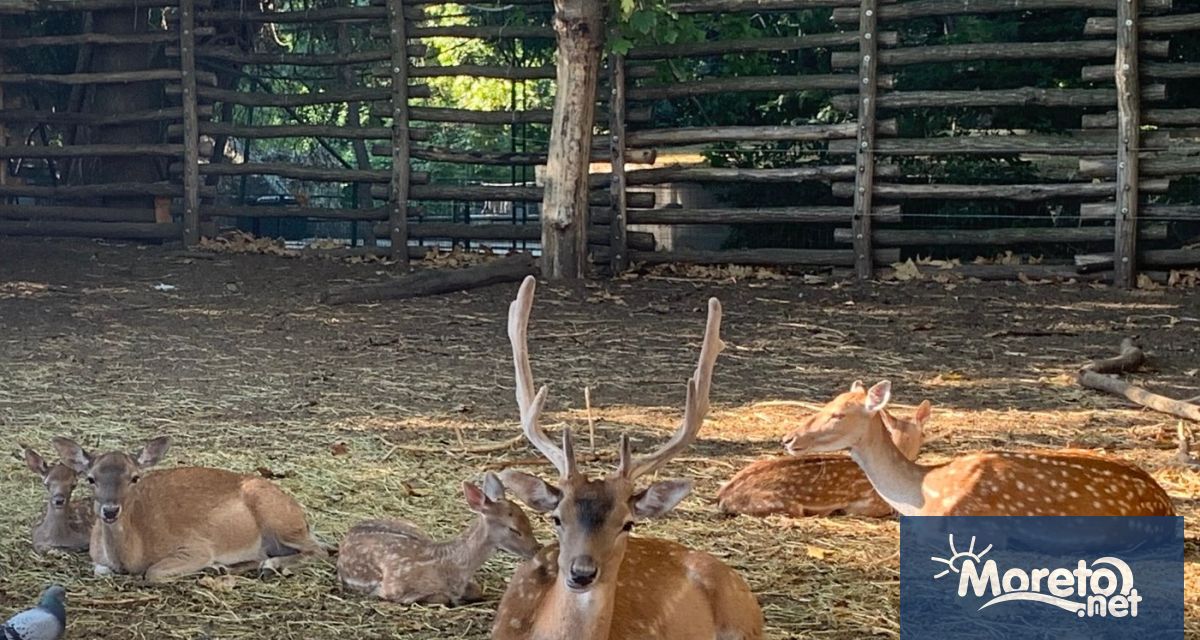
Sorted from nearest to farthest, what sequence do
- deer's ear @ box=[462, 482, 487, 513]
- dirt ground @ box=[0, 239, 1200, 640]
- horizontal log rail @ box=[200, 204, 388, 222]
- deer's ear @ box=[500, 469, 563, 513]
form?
deer's ear @ box=[500, 469, 563, 513] < deer's ear @ box=[462, 482, 487, 513] < dirt ground @ box=[0, 239, 1200, 640] < horizontal log rail @ box=[200, 204, 388, 222]

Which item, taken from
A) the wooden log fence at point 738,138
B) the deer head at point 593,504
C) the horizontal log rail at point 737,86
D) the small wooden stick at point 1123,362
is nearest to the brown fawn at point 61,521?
the deer head at point 593,504

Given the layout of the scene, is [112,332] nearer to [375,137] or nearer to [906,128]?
[375,137]

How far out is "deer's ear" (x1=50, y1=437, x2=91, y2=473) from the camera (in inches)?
199

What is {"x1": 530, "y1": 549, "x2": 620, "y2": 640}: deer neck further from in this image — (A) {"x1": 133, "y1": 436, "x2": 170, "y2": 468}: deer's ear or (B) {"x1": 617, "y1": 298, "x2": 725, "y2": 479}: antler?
(A) {"x1": 133, "y1": 436, "x2": 170, "y2": 468}: deer's ear

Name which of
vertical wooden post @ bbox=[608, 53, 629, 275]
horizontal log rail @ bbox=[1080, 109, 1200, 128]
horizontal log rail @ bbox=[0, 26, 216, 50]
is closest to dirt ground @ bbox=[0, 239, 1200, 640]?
vertical wooden post @ bbox=[608, 53, 629, 275]

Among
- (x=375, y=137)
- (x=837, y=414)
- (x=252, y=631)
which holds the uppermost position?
(x=375, y=137)

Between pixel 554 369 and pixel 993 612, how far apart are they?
14.6 feet

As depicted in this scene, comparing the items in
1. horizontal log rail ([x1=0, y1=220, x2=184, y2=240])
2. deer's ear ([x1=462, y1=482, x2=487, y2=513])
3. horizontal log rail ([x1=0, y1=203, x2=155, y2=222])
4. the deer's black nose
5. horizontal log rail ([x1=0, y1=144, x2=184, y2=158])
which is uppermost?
horizontal log rail ([x1=0, y1=144, x2=184, y2=158])

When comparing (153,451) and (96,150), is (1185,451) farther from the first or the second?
(96,150)

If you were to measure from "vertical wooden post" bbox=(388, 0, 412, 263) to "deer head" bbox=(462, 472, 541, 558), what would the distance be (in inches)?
358

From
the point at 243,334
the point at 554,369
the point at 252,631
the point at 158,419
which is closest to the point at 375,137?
the point at 243,334

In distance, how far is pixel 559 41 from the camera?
39.5 feet

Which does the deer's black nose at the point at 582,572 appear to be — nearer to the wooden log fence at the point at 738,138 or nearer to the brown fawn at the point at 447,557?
the brown fawn at the point at 447,557

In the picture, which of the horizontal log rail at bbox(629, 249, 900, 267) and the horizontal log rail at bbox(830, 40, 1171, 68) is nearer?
the horizontal log rail at bbox(830, 40, 1171, 68)
